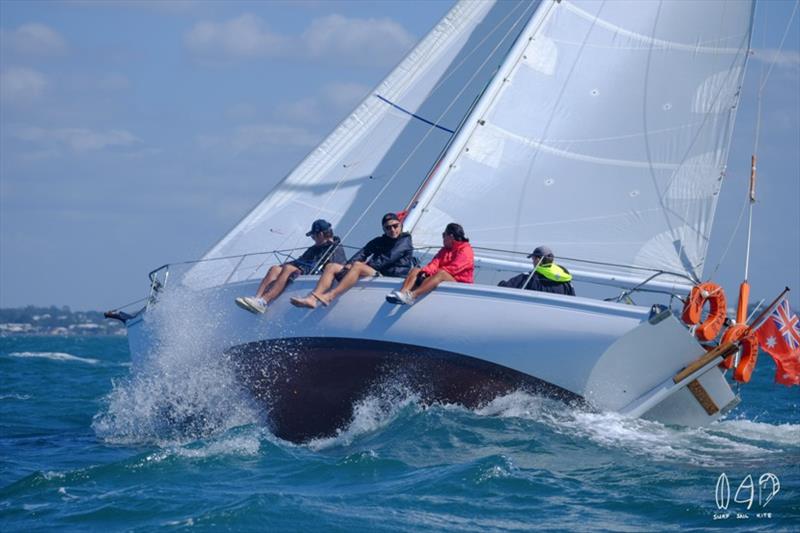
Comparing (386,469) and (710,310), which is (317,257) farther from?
(710,310)

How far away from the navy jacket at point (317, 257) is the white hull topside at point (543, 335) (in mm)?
641

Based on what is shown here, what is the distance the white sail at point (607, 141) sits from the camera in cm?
1188

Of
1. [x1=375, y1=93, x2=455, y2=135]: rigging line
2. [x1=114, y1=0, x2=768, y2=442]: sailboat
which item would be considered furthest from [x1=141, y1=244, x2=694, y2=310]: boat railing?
[x1=375, y1=93, x2=455, y2=135]: rigging line

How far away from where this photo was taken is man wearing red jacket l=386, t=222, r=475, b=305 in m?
10.6

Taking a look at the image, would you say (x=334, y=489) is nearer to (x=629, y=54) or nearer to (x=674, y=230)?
(x=674, y=230)

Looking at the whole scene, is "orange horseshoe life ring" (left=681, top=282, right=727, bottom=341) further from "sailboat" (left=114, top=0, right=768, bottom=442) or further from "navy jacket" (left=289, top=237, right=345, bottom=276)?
"navy jacket" (left=289, top=237, right=345, bottom=276)

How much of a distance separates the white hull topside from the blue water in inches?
12.6

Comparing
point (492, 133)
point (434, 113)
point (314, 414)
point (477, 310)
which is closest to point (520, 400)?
point (477, 310)

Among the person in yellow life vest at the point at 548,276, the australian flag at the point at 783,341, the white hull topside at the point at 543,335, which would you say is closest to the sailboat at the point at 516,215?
the white hull topside at the point at 543,335

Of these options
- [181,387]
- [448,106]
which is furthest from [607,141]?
[181,387]

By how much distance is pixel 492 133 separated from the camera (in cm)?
1227

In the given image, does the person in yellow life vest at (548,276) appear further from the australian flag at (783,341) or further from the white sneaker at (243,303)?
the white sneaker at (243,303)

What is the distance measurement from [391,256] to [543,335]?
1.77 metres

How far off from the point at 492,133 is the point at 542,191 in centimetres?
80
